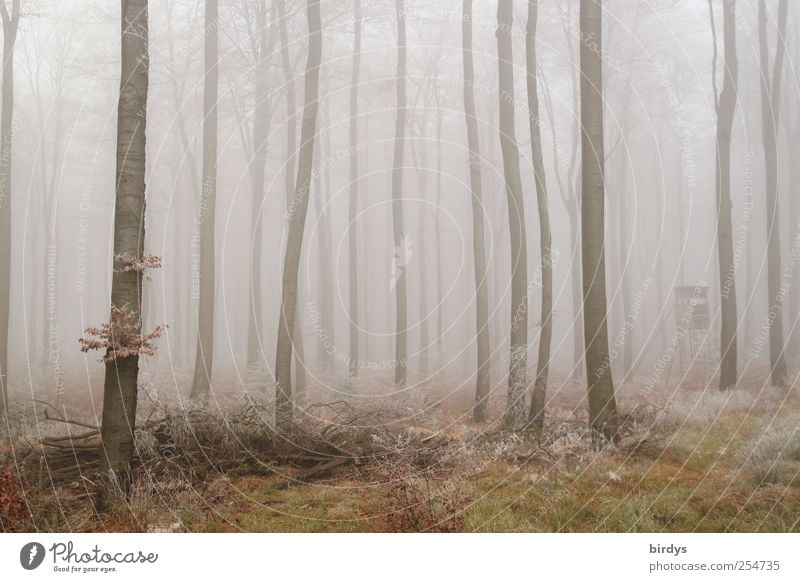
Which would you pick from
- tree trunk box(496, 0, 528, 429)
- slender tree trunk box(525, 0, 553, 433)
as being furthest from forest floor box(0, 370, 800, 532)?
tree trunk box(496, 0, 528, 429)

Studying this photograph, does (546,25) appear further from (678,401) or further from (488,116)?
(678,401)

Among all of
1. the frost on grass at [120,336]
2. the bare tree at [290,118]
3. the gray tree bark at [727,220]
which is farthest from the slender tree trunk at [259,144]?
the gray tree bark at [727,220]

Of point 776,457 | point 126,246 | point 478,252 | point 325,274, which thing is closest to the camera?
point 126,246

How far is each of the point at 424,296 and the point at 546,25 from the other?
13.8 metres

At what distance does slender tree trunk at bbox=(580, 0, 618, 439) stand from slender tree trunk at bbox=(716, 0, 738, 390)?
18.2 feet

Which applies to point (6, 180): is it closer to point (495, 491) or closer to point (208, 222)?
point (208, 222)

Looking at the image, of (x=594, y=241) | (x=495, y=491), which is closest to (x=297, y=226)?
(x=594, y=241)

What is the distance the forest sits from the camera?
6.90 meters

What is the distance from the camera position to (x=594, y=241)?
8.36 meters

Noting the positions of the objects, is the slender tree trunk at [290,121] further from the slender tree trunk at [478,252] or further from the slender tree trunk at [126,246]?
the slender tree trunk at [126,246]

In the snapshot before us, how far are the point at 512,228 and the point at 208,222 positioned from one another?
7091mm

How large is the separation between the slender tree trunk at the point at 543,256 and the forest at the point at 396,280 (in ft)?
0.21

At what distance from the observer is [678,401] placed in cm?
1023

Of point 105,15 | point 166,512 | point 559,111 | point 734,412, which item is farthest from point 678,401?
point 105,15
